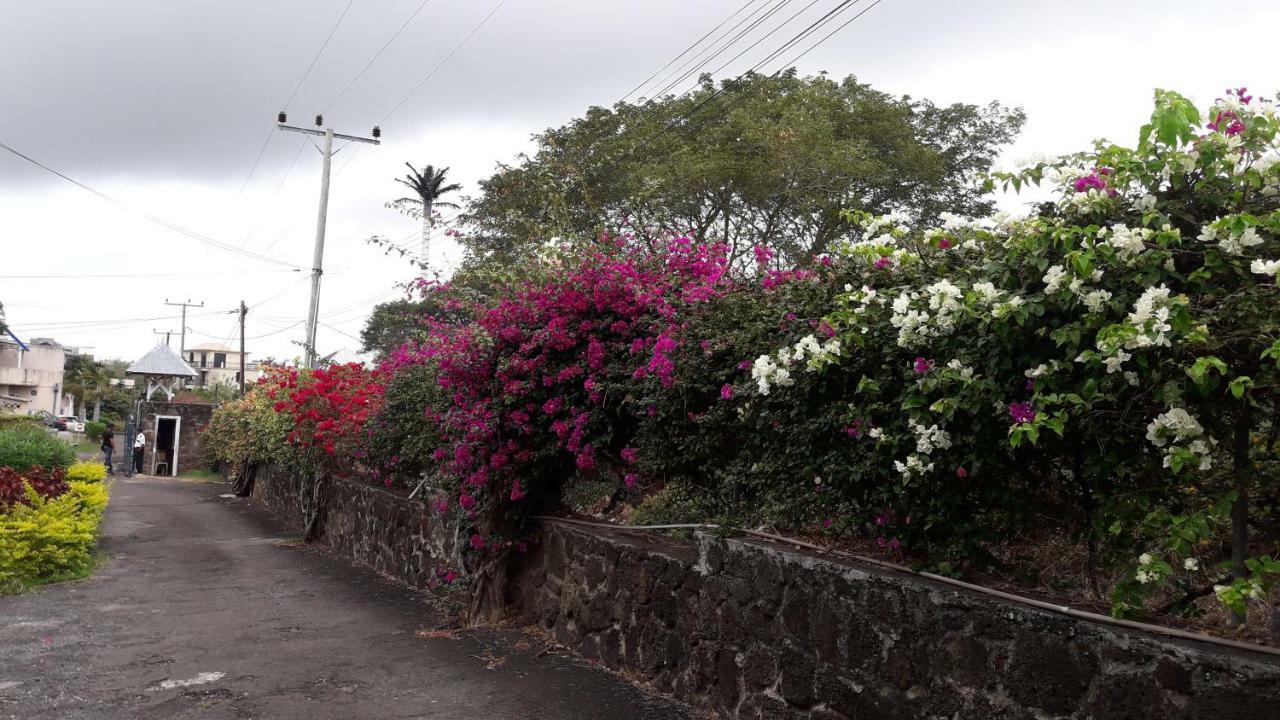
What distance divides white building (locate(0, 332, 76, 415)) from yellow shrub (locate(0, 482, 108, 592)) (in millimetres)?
55697

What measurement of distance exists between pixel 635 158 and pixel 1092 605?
19250 millimetres

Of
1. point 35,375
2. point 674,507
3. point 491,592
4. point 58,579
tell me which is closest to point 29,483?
point 58,579

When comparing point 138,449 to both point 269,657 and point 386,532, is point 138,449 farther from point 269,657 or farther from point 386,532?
point 269,657

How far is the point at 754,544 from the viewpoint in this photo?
205 inches

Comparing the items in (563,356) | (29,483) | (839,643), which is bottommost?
(839,643)

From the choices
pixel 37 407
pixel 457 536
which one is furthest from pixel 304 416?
pixel 37 407

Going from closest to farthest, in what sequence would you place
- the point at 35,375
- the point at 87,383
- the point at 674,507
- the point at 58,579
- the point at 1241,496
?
the point at 1241,496 → the point at 674,507 → the point at 58,579 → the point at 35,375 → the point at 87,383

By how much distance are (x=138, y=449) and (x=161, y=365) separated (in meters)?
4.52

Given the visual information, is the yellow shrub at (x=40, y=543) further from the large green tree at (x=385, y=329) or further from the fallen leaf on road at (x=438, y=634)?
the large green tree at (x=385, y=329)

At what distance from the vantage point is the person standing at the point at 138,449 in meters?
35.2

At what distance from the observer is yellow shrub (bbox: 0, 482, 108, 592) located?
10.3m

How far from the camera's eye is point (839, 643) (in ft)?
14.6

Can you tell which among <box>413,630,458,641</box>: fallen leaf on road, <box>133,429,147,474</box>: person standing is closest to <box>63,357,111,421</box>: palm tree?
<box>133,429,147,474</box>: person standing

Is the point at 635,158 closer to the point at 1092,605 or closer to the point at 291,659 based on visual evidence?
the point at 291,659
